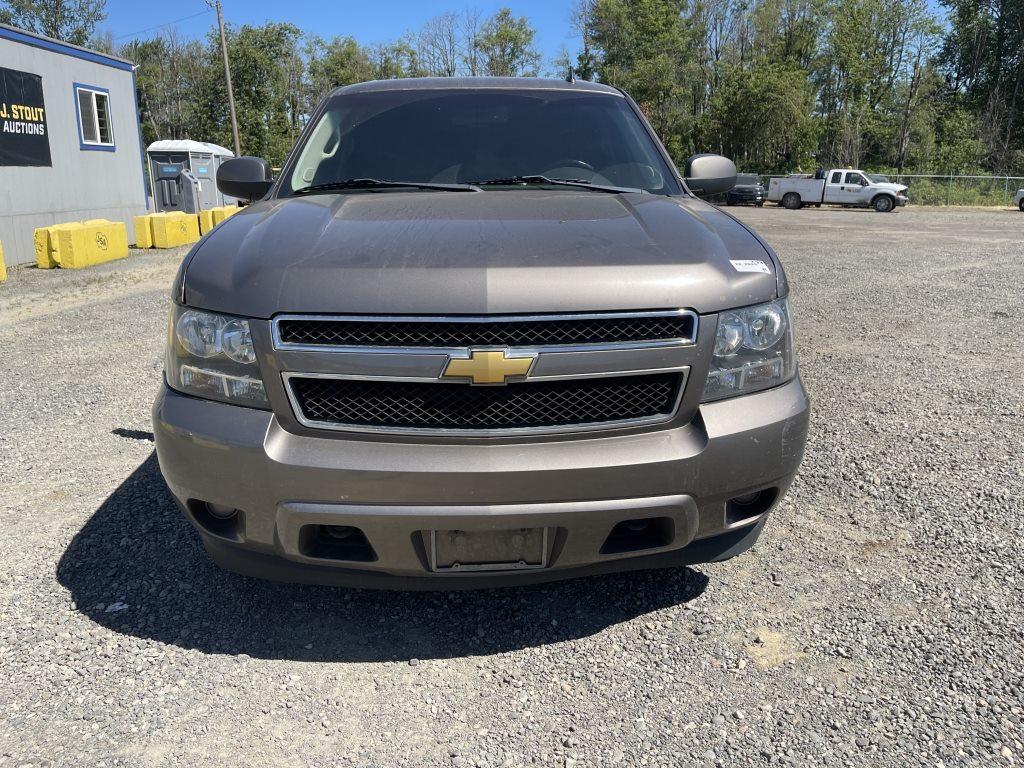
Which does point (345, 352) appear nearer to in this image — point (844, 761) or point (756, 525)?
point (756, 525)

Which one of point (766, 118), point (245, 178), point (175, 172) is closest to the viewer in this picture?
point (245, 178)

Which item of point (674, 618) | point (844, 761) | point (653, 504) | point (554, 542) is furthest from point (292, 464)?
point (844, 761)

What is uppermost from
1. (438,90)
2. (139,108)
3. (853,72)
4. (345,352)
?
(853,72)

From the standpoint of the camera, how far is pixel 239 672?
2426 millimetres

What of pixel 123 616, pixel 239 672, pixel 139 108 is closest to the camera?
pixel 239 672

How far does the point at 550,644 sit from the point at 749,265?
1.36 metres

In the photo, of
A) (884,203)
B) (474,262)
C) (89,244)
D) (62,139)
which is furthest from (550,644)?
(884,203)

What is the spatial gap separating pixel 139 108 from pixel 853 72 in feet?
167

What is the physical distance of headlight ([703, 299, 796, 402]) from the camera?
2285 mm

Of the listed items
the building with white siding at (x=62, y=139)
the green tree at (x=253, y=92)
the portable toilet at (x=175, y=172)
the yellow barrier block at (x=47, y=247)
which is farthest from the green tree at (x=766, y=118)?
the yellow barrier block at (x=47, y=247)

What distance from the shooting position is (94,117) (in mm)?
15492

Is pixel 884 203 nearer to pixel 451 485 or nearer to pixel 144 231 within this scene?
pixel 144 231

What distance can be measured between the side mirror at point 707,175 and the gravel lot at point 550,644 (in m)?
1.50

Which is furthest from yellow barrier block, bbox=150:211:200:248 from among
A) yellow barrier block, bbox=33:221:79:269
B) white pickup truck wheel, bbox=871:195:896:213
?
white pickup truck wheel, bbox=871:195:896:213
